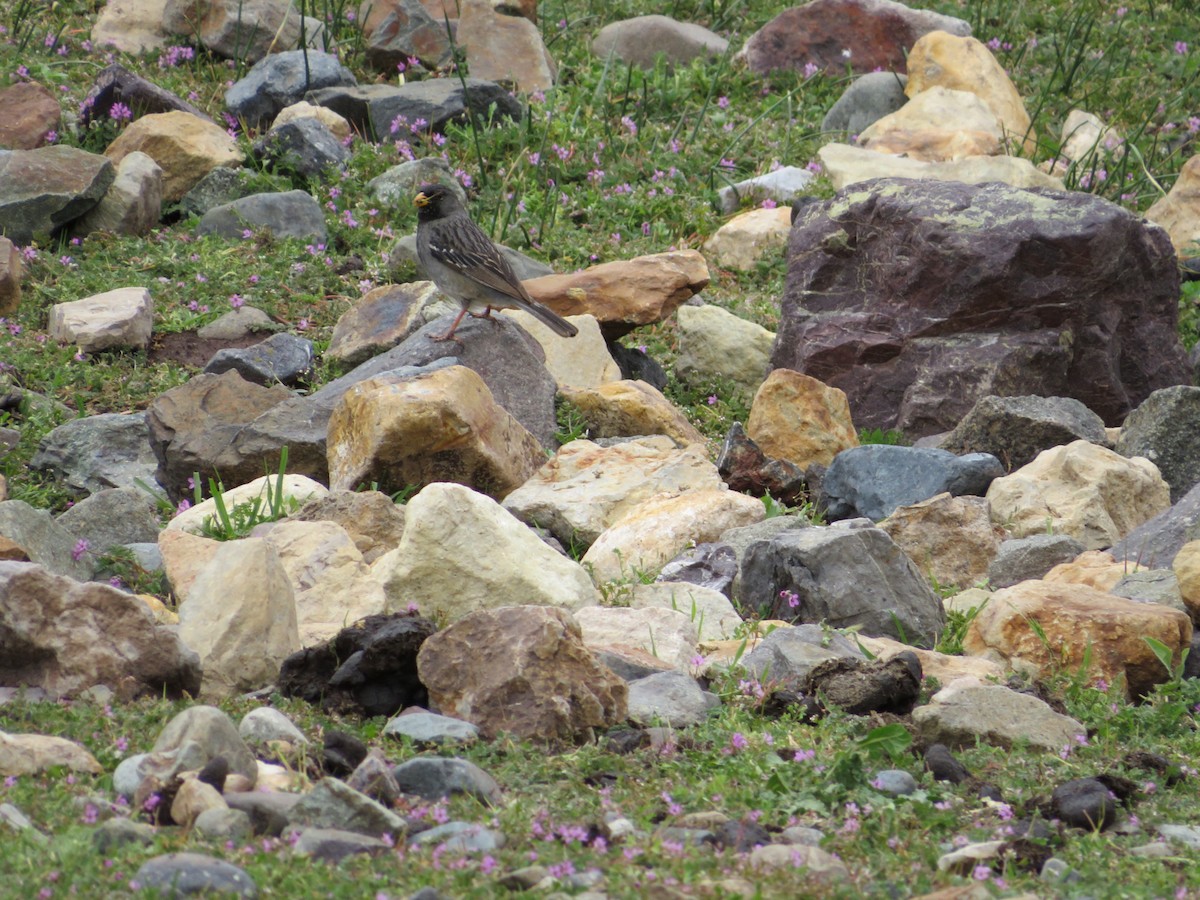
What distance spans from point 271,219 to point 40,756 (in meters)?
6.94

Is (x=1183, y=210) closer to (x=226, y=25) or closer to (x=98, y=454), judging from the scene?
(x=226, y=25)

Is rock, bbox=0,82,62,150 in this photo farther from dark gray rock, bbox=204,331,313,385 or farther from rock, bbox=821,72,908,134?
rock, bbox=821,72,908,134

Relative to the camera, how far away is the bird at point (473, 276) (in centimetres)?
808

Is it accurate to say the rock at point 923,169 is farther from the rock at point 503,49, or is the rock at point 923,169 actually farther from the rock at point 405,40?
the rock at point 405,40

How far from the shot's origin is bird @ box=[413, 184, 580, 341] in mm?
8078

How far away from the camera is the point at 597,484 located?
6.84 m

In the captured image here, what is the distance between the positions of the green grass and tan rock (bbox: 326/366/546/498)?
1.11 meters

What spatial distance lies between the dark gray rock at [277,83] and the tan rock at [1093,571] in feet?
24.9

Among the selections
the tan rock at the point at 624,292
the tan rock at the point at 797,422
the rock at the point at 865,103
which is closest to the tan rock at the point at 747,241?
the tan rock at the point at 624,292

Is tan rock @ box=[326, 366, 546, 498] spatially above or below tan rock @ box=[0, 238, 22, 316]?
above

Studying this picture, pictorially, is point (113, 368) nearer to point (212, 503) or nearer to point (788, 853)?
point (212, 503)

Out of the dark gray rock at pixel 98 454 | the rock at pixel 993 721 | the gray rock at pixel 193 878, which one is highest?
the gray rock at pixel 193 878

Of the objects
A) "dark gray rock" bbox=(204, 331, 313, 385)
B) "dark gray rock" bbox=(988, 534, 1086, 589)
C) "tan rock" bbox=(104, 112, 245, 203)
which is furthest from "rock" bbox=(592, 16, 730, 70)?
"dark gray rock" bbox=(988, 534, 1086, 589)

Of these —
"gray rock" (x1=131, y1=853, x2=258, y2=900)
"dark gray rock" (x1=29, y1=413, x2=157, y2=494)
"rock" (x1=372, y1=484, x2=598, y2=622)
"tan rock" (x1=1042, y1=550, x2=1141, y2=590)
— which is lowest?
"dark gray rock" (x1=29, y1=413, x2=157, y2=494)
